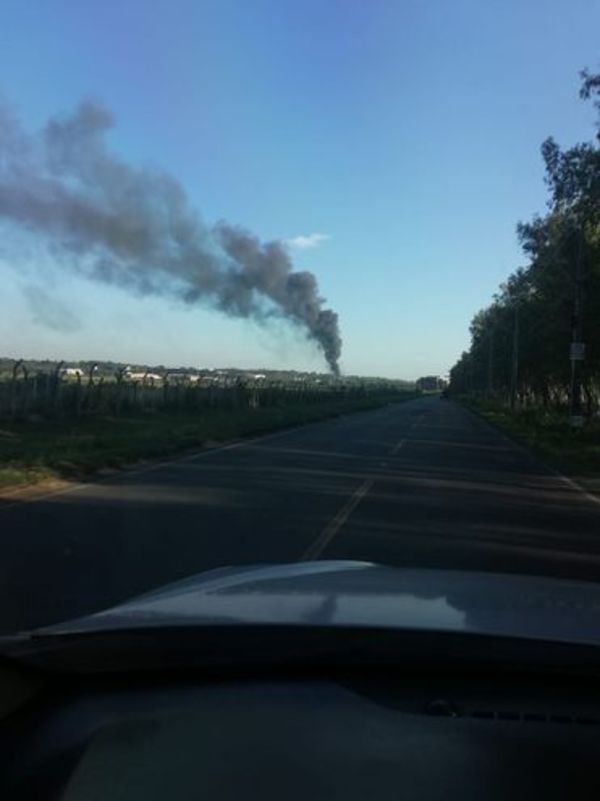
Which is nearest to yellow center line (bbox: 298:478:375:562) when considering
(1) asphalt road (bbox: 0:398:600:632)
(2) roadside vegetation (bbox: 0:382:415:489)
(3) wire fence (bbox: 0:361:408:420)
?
(1) asphalt road (bbox: 0:398:600:632)

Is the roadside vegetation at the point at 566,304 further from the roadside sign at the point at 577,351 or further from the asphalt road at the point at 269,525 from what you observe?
the asphalt road at the point at 269,525

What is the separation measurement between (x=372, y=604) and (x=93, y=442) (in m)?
23.8

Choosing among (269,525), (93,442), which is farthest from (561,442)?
(269,525)

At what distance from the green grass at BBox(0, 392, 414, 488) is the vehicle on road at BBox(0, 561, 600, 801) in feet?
48.2

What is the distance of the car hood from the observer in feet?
9.61

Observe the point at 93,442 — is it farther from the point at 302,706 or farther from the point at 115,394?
the point at 302,706

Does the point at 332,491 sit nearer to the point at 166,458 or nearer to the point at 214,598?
the point at 166,458

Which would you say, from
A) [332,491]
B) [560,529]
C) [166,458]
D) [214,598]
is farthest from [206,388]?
[214,598]

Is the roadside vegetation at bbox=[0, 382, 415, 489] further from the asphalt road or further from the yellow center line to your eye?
the yellow center line

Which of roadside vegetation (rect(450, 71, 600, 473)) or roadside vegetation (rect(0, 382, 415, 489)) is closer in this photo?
roadside vegetation (rect(0, 382, 415, 489))

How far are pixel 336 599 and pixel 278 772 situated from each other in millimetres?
1061

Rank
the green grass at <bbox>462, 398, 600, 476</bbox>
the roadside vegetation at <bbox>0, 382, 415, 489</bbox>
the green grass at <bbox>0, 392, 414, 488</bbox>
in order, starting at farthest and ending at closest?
the green grass at <bbox>462, 398, 600, 476</bbox>
the roadside vegetation at <bbox>0, 382, 415, 489</bbox>
the green grass at <bbox>0, 392, 414, 488</bbox>

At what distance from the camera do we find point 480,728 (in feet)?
8.23

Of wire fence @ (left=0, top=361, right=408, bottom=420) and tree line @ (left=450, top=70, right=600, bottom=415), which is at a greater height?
tree line @ (left=450, top=70, right=600, bottom=415)
